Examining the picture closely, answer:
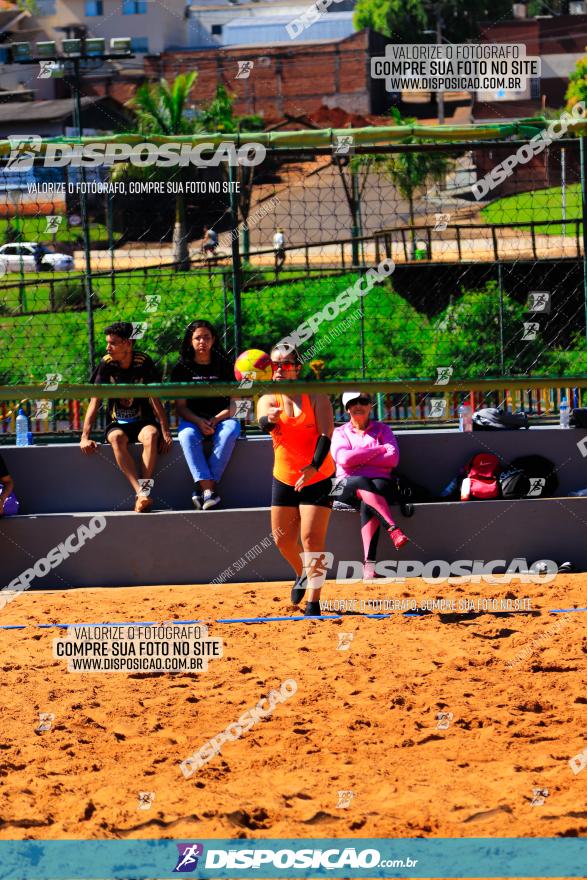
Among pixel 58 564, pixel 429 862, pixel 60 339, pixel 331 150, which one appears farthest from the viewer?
pixel 60 339

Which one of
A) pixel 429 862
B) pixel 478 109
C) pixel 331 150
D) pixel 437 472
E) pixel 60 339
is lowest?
pixel 429 862

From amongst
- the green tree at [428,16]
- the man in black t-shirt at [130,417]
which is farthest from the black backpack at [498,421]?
the green tree at [428,16]

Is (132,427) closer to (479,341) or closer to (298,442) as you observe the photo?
(298,442)

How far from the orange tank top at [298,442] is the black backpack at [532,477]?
84.5 inches

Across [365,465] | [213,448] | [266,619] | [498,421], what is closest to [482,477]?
[498,421]

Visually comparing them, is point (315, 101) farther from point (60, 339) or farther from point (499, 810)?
point (499, 810)

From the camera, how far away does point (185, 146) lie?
10.2m

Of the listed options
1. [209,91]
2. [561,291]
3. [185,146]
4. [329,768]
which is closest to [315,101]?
[209,91]

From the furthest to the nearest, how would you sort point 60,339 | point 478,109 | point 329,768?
point 478,109 → point 60,339 → point 329,768

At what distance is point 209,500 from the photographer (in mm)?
9477

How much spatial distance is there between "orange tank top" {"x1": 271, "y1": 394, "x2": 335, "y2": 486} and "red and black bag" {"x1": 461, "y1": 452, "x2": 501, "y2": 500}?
1966 mm

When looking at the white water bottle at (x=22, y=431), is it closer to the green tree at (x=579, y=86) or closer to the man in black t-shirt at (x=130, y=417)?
the man in black t-shirt at (x=130, y=417)

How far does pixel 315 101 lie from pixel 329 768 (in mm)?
52227

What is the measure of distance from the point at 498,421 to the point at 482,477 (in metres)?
0.58
